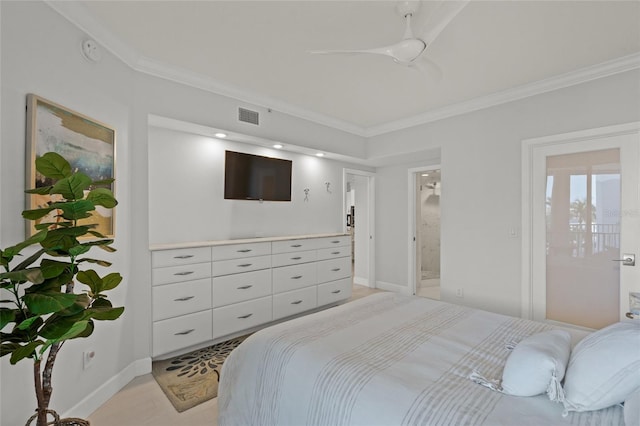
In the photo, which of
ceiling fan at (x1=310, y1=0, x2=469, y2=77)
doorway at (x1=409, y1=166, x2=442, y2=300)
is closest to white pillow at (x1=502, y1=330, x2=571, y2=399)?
ceiling fan at (x1=310, y1=0, x2=469, y2=77)

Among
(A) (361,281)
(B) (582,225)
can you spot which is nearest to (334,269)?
(A) (361,281)

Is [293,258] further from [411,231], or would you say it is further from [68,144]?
[68,144]

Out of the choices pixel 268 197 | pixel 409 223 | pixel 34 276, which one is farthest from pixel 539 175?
pixel 34 276

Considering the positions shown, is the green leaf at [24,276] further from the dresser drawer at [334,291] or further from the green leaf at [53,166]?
the dresser drawer at [334,291]

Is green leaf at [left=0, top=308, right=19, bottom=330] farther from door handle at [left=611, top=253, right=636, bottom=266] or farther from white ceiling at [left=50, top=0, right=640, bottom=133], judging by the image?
door handle at [left=611, top=253, right=636, bottom=266]

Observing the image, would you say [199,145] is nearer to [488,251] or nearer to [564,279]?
[488,251]

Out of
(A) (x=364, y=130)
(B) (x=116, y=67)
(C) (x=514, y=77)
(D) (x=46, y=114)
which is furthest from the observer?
(A) (x=364, y=130)

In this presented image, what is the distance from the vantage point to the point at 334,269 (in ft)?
13.8

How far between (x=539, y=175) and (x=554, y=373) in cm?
270

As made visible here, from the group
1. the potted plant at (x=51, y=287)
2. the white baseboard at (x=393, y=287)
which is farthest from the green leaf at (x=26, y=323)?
the white baseboard at (x=393, y=287)

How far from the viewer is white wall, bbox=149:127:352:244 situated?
2.94 m

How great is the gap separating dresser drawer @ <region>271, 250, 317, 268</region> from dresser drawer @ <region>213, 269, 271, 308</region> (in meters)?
0.16

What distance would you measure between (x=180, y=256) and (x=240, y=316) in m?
0.91

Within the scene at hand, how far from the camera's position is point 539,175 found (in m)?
3.18
